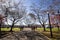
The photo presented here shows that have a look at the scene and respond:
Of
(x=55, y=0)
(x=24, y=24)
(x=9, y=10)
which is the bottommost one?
(x=24, y=24)

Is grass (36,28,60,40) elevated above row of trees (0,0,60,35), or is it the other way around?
row of trees (0,0,60,35)

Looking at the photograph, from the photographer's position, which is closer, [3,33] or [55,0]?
[3,33]

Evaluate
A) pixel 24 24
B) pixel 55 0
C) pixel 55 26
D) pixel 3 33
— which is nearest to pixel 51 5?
pixel 55 0

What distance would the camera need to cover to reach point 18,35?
4.42 meters

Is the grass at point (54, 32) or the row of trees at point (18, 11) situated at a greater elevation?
the row of trees at point (18, 11)

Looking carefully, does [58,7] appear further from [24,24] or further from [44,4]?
[24,24]

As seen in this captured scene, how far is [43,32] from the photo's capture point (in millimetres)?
4496

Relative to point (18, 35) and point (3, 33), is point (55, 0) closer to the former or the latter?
point (18, 35)

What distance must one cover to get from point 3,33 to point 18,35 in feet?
1.53

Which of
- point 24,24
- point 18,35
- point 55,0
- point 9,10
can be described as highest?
point 55,0

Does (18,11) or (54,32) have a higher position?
(18,11)

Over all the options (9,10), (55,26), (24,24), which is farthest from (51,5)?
(9,10)

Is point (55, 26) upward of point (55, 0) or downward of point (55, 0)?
downward

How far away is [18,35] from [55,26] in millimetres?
1222
